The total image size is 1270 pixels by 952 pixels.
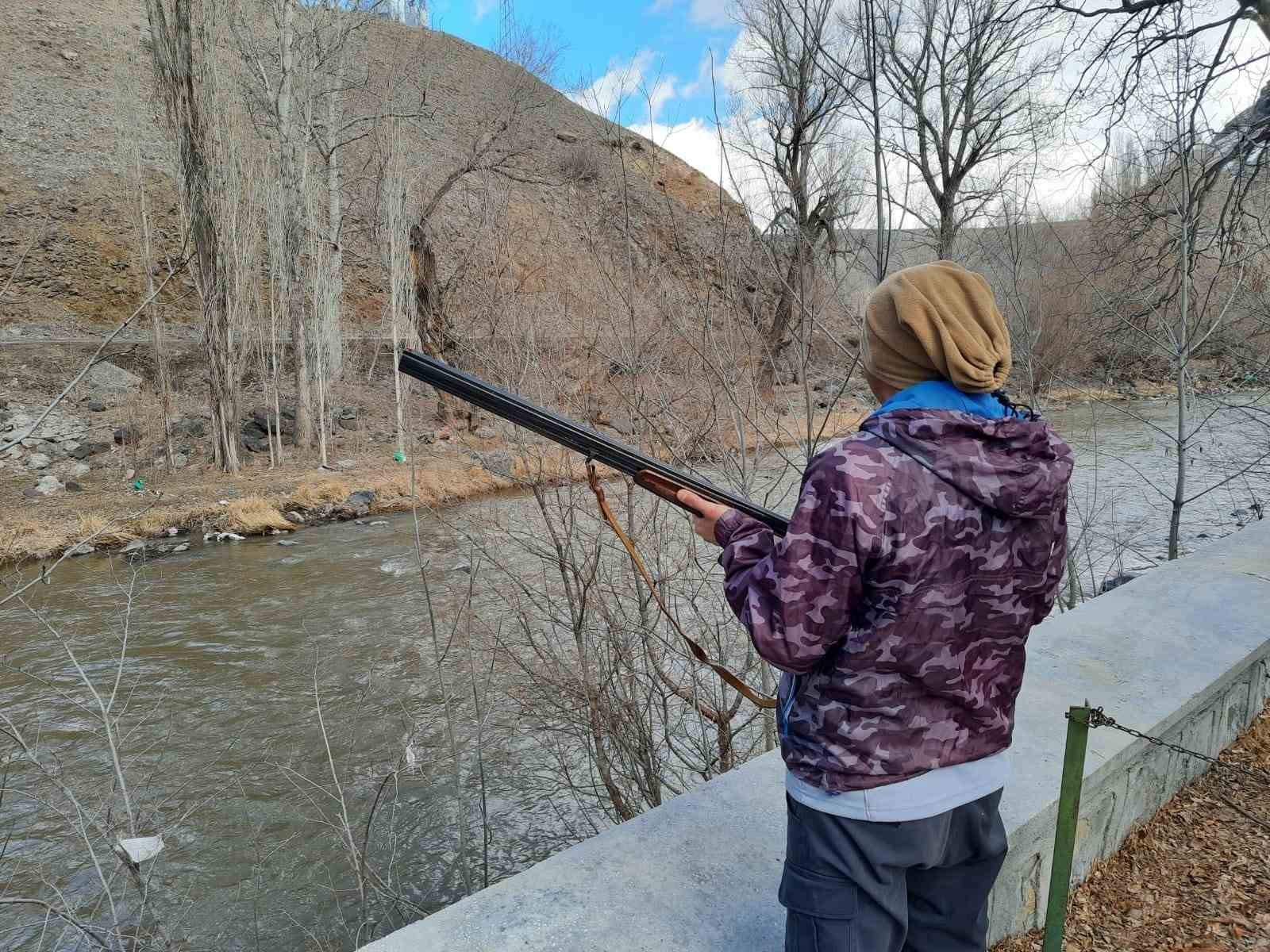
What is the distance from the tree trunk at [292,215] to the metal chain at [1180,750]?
1593 cm

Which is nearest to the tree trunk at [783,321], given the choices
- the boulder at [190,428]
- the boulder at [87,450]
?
the boulder at [190,428]

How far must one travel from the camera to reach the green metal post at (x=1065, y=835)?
159 centimetres

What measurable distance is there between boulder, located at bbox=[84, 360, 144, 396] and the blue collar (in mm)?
18942

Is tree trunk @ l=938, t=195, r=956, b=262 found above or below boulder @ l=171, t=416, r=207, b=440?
above

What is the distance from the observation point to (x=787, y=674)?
51.9 inches

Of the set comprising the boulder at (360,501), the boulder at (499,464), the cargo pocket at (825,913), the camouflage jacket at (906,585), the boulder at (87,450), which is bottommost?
the boulder at (360,501)

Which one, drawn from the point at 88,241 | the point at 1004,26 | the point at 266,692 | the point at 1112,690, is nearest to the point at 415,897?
the point at 266,692

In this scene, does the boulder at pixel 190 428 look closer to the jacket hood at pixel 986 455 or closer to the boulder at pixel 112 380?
the boulder at pixel 112 380

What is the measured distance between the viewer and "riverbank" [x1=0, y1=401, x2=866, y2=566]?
10.5m

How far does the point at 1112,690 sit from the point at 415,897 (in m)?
3.45

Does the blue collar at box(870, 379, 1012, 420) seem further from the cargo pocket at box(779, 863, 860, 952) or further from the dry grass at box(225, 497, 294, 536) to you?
the dry grass at box(225, 497, 294, 536)

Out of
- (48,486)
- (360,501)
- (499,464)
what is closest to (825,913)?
(499,464)

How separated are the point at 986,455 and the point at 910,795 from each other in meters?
0.52

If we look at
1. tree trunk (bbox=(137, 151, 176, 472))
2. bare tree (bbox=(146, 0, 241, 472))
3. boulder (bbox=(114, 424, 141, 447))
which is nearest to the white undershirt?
bare tree (bbox=(146, 0, 241, 472))
